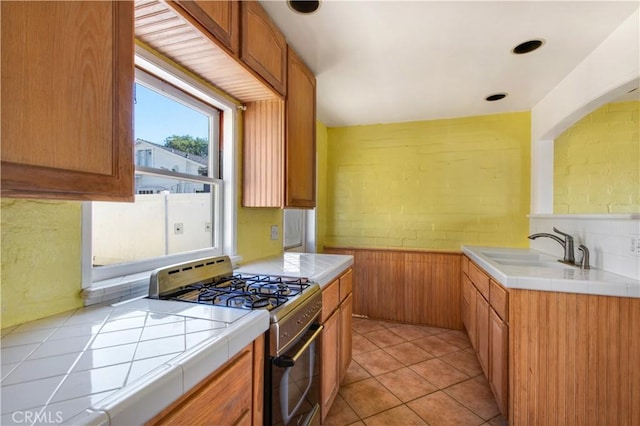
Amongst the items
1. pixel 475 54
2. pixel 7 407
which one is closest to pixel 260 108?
pixel 475 54

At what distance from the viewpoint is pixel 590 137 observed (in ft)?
8.87

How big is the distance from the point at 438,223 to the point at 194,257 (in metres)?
2.80

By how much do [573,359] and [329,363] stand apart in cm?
133

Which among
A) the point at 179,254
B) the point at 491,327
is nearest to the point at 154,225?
the point at 179,254

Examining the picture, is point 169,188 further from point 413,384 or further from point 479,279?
point 479,279

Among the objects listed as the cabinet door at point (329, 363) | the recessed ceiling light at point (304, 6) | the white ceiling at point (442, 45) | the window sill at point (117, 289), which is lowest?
the cabinet door at point (329, 363)

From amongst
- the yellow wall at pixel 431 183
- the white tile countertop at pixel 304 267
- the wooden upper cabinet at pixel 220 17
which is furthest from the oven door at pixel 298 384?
the yellow wall at pixel 431 183

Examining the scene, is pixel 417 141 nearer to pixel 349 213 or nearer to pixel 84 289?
pixel 349 213

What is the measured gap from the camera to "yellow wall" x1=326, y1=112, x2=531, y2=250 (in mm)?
3229

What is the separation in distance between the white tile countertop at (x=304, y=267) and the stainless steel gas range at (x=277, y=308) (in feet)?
0.39

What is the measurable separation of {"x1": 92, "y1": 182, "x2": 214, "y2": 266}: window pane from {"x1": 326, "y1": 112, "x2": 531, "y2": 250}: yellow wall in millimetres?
2243

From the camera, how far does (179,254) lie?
1612mm

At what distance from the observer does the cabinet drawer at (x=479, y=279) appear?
2.15m

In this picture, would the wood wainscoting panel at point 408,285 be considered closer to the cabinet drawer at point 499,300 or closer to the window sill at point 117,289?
the cabinet drawer at point 499,300
